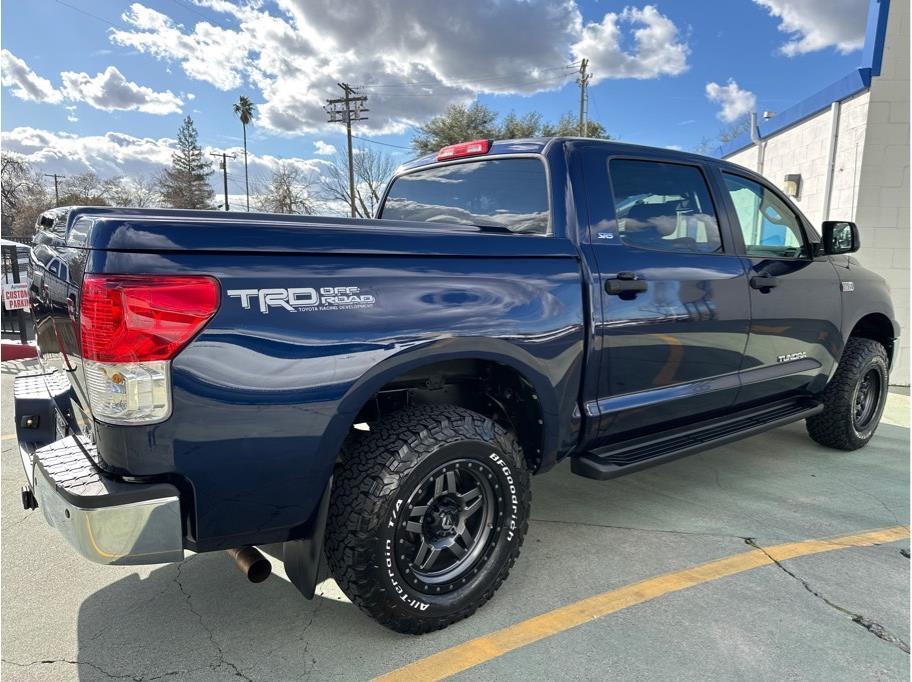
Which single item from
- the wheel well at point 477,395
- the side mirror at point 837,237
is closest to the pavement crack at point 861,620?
the wheel well at point 477,395

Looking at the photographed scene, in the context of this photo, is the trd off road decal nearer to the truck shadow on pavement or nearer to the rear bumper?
the rear bumper

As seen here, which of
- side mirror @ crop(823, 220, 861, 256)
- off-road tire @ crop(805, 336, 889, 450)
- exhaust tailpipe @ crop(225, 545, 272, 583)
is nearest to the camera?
exhaust tailpipe @ crop(225, 545, 272, 583)

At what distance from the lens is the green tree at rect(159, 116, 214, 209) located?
221ft

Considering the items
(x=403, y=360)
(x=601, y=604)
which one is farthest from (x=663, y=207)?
(x=601, y=604)

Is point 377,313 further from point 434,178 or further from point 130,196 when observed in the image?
point 130,196

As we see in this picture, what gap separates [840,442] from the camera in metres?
4.69

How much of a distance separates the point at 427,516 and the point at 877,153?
24.6 ft

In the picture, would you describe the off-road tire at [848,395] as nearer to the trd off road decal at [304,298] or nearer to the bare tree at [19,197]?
the trd off road decal at [304,298]

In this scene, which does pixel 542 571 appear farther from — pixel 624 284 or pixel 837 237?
pixel 837 237

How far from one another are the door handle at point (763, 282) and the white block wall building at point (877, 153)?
477cm

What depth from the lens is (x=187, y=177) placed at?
68.3 m

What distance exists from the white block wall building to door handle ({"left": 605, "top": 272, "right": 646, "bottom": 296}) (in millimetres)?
5981

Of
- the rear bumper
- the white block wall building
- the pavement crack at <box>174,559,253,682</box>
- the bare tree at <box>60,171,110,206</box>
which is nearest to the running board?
the pavement crack at <box>174,559,253,682</box>

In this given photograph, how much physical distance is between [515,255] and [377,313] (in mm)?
719
